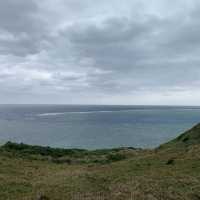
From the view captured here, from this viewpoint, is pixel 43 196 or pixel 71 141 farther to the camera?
pixel 71 141

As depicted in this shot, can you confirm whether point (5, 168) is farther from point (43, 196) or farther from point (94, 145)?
point (94, 145)

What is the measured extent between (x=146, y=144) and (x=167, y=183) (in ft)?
201

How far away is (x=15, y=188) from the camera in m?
14.1

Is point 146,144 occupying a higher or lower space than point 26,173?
lower

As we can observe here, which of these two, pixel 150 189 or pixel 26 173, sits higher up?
pixel 150 189

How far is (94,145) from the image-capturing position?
73.4 meters

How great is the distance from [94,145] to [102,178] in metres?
57.8

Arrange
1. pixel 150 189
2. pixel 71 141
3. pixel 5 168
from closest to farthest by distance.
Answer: pixel 150 189 < pixel 5 168 < pixel 71 141

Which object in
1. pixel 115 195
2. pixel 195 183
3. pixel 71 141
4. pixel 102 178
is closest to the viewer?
pixel 115 195

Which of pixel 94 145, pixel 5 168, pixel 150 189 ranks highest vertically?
pixel 150 189

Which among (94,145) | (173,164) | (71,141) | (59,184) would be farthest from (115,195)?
(71,141)

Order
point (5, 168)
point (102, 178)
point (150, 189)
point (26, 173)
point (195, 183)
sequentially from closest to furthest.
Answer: point (150, 189) → point (195, 183) → point (102, 178) → point (26, 173) → point (5, 168)

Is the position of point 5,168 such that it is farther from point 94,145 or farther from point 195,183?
point 94,145

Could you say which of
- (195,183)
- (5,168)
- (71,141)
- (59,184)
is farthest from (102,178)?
(71,141)
